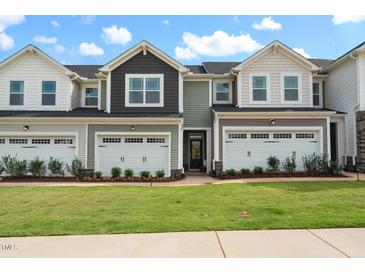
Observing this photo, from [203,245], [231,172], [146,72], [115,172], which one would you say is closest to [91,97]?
[146,72]

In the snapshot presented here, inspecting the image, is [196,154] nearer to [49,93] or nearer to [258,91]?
[258,91]

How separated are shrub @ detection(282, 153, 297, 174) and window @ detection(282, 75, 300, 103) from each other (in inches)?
137

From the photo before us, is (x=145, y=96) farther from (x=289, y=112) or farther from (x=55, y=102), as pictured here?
(x=289, y=112)

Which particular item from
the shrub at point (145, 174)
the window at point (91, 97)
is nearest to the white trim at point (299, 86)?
the shrub at point (145, 174)

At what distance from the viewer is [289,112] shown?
15875 mm

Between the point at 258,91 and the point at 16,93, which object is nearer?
the point at 16,93

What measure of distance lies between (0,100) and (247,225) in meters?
16.0

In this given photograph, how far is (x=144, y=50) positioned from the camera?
16.9 meters

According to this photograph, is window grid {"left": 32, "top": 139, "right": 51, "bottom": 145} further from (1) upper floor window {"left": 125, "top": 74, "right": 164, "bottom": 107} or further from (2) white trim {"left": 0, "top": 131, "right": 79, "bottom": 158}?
(1) upper floor window {"left": 125, "top": 74, "right": 164, "bottom": 107}

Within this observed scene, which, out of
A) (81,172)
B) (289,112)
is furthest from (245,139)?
(81,172)

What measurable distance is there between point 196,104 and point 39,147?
855cm

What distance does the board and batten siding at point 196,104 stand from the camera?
18.3m

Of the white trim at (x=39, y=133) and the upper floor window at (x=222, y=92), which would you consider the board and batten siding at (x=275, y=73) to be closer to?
the upper floor window at (x=222, y=92)

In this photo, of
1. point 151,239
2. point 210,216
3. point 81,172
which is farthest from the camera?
point 81,172
